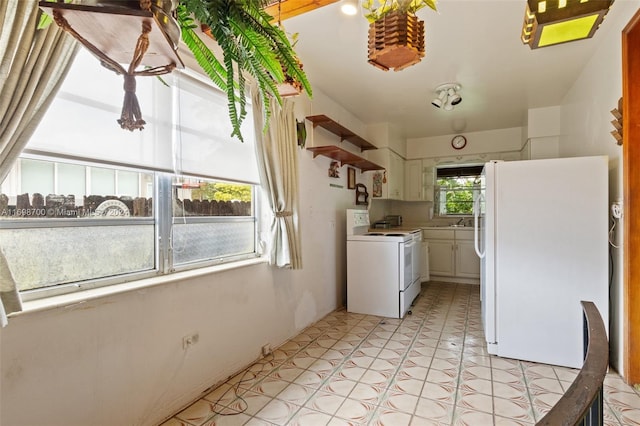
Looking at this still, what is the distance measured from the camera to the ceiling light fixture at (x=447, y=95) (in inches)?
130

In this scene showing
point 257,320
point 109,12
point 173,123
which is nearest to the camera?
point 109,12

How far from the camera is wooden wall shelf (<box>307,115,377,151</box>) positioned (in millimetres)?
3213

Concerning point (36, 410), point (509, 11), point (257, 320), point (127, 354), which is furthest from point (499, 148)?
point (36, 410)

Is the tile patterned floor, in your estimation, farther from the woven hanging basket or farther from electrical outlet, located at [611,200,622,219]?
the woven hanging basket

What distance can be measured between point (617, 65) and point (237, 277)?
3.24 m

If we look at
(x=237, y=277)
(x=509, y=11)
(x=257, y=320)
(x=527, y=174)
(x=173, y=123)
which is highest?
(x=509, y=11)

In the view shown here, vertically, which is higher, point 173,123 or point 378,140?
point 378,140

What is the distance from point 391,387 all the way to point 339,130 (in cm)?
270

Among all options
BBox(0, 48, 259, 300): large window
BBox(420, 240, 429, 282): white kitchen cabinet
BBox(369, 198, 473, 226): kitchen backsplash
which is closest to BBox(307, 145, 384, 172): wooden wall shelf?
BBox(0, 48, 259, 300): large window

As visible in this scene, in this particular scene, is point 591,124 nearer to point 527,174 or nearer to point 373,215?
point 527,174

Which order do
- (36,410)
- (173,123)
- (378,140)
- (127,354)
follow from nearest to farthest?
(36,410), (127,354), (173,123), (378,140)

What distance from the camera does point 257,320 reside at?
2516mm

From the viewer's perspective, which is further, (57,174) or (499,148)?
(499,148)

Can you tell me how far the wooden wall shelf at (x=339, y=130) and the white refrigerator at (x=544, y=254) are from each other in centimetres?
160
